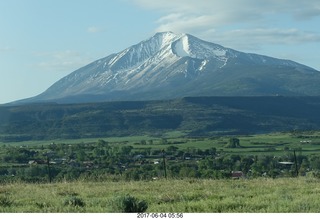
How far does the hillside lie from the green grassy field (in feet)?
364

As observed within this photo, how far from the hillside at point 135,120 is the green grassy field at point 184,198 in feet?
364

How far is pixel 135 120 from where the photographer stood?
166875mm

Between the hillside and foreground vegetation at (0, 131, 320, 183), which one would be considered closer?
foreground vegetation at (0, 131, 320, 183)

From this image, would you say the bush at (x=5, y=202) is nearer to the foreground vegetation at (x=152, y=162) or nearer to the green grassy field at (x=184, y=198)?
the green grassy field at (x=184, y=198)

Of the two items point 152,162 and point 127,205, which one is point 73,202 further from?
point 152,162

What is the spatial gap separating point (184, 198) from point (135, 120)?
15316cm

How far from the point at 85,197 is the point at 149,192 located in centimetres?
185

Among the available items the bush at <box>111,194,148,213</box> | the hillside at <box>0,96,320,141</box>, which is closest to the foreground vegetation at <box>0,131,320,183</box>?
the bush at <box>111,194,148,213</box>

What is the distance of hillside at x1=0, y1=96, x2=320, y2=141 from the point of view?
145625 millimetres

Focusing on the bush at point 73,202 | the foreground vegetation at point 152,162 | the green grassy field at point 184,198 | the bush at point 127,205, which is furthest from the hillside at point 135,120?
the bush at point 127,205

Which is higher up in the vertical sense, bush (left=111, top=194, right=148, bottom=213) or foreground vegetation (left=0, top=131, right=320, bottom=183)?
bush (left=111, top=194, right=148, bottom=213)

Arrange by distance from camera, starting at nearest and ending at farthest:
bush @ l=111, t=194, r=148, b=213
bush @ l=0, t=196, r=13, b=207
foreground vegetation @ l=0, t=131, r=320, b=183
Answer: bush @ l=111, t=194, r=148, b=213 → bush @ l=0, t=196, r=13, b=207 → foreground vegetation @ l=0, t=131, r=320, b=183

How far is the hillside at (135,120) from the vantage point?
478ft

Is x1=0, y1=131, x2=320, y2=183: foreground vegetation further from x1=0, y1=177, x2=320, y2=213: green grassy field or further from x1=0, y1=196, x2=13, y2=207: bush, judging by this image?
Answer: x1=0, y1=196, x2=13, y2=207: bush
